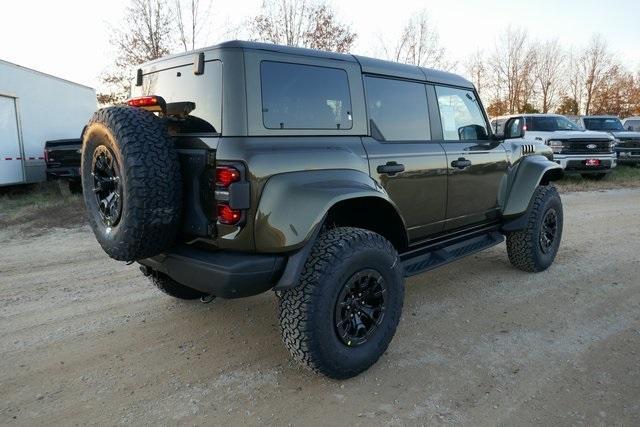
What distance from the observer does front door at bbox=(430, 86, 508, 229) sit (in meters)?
3.90

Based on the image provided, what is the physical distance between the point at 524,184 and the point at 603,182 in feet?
32.6

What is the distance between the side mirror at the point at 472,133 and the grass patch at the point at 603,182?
797 centimetres

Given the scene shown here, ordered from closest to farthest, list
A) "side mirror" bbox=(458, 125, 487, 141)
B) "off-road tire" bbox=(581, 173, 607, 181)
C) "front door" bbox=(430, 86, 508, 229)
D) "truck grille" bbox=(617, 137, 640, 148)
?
1. "front door" bbox=(430, 86, 508, 229)
2. "side mirror" bbox=(458, 125, 487, 141)
3. "off-road tire" bbox=(581, 173, 607, 181)
4. "truck grille" bbox=(617, 137, 640, 148)

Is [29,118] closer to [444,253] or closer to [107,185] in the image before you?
[107,185]

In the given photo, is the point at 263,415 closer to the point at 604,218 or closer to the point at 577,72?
the point at 604,218

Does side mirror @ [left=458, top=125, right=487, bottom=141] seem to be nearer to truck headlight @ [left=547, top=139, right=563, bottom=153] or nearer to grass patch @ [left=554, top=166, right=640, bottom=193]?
grass patch @ [left=554, top=166, right=640, bottom=193]

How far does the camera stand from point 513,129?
439 cm

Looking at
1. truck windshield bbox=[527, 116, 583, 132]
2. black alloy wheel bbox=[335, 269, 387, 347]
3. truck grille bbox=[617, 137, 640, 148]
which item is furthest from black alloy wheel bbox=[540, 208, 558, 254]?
truck grille bbox=[617, 137, 640, 148]

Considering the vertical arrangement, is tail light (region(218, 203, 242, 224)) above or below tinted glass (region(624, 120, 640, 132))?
below

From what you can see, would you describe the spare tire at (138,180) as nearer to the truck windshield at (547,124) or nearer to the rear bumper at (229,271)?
the rear bumper at (229,271)

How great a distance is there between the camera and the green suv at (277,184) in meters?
2.53

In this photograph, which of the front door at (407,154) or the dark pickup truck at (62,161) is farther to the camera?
the dark pickup truck at (62,161)

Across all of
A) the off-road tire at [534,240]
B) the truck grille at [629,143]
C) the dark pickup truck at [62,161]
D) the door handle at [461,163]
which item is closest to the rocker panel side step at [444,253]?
the off-road tire at [534,240]

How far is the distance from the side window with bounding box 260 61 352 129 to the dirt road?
61.7 inches
